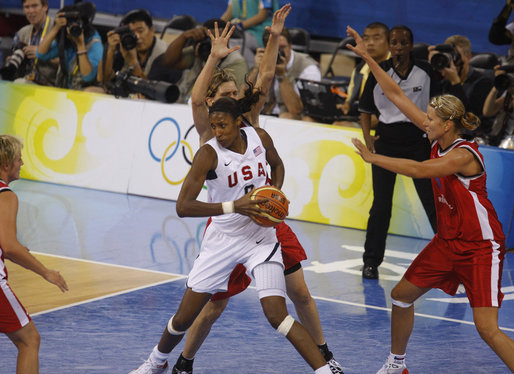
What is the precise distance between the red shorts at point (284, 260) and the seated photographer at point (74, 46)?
7485 millimetres

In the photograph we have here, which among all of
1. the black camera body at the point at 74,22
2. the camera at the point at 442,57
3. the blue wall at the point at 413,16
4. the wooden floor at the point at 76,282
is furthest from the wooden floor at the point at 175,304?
the blue wall at the point at 413,16

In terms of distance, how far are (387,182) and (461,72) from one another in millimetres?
3075

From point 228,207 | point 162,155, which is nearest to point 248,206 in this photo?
point 228,207

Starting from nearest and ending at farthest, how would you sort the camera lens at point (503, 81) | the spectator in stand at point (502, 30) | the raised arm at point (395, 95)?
the raised arm at point (395, 95) < the camera lens at point (503, 81) < the spectator in stand at point (502, 30)

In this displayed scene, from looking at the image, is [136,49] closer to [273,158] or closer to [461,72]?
[461,72]

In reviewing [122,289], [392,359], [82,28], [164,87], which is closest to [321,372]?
[392,359]

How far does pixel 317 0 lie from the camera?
1480cm

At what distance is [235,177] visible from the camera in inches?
205

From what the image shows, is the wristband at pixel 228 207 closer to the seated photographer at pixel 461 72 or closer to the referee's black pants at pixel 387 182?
the referee's black pants at pixel 387 182

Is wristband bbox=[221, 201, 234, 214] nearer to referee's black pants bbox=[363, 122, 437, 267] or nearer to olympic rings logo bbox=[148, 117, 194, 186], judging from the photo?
referee's black pants bbox=[363, 122, 437, 267]

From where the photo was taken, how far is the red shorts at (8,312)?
4.57 m

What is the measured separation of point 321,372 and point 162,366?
1.13 meters

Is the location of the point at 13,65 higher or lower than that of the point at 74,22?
lower

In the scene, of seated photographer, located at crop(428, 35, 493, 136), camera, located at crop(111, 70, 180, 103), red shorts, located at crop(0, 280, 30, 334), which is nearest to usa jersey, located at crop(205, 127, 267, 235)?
red shorts, located at crop(0, 280, 30, 334)
